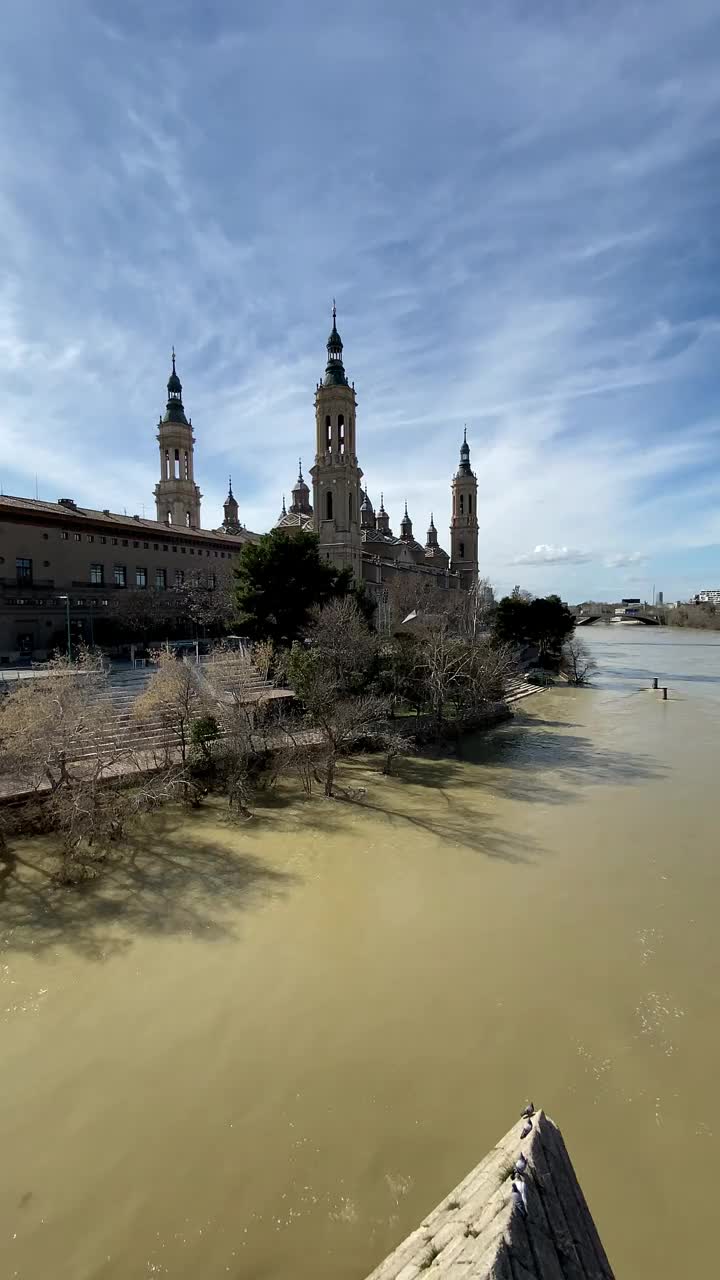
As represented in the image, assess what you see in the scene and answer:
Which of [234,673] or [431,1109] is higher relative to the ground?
[234,673]

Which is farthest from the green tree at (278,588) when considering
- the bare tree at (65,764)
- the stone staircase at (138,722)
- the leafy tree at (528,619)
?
the leafy tree at (528,619)

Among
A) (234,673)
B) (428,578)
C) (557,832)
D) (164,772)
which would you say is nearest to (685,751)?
(557,832)

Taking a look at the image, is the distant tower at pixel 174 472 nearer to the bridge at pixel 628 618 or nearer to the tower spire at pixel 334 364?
the tower spire at pixel 334 364

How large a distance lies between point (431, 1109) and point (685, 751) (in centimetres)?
1954

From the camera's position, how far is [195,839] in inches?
562

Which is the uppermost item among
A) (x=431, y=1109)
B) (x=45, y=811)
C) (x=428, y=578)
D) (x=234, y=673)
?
(x=428, y=578)

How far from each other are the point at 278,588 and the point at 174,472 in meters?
35.8

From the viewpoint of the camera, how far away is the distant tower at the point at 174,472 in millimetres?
55969

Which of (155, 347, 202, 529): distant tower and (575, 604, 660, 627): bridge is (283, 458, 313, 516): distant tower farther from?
(575, 604, 660, 627): bridge

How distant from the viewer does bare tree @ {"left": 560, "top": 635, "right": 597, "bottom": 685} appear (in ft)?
132

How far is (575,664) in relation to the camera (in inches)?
1663

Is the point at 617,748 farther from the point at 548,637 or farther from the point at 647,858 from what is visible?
the point at 548,637

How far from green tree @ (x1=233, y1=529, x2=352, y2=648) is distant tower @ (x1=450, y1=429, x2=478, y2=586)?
5060 centimetres

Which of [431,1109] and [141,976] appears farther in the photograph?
[141,976]
